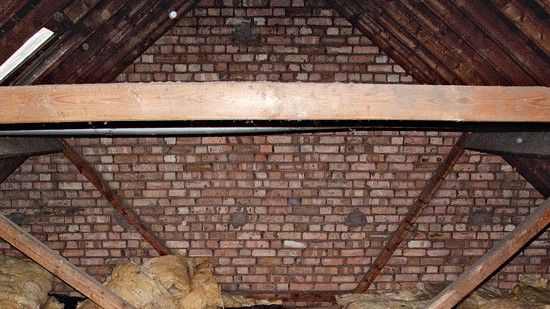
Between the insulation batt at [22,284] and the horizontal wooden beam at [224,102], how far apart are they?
7.31ft

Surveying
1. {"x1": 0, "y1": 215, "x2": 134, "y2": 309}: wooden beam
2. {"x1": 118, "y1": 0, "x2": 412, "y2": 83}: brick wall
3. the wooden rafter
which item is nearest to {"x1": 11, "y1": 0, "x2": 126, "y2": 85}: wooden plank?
the wooden rafter

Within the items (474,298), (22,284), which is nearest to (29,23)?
(22,284)

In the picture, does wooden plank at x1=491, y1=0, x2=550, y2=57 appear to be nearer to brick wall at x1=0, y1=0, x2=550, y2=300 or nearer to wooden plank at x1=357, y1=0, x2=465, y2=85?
wooden plank at x1=357, y1=0, x2=465, y2=85

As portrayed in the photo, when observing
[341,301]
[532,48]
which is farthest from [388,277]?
[532,48]

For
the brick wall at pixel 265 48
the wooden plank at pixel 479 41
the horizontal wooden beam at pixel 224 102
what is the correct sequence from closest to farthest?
the horizontal wooden beam at pixel 224 102
the wooden plank at pixel 479 41
the brick wall at pixel 265 48

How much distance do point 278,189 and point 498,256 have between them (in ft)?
6.14

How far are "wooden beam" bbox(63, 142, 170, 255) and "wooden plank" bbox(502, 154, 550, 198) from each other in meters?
2.92

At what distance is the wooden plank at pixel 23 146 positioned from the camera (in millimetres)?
2283

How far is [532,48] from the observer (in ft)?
6.21

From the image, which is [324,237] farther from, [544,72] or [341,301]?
[544,72]

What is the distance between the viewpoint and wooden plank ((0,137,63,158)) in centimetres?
228

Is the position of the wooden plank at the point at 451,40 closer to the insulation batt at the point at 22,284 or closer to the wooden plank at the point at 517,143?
the wooden plank at the point at 517,143

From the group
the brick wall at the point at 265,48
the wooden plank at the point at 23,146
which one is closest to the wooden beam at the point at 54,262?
the wooden plank at the point at 23,146

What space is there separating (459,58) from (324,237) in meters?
1.96
